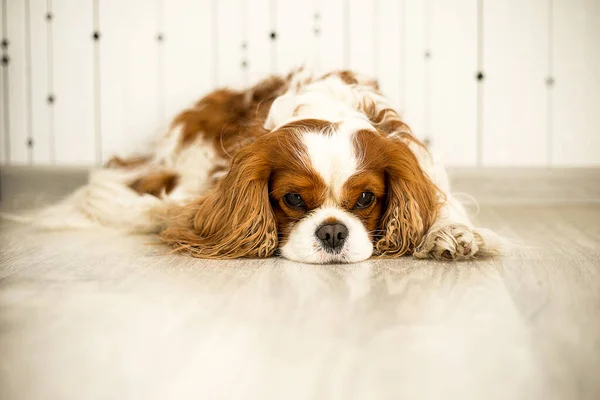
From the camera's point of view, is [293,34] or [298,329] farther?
[293,34]

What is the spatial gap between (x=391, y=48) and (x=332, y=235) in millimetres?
1568

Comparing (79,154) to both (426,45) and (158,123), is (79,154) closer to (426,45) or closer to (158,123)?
(158,123)

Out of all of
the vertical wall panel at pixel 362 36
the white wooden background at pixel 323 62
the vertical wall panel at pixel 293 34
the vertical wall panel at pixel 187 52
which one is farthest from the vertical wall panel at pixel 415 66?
the vertical wall panel at pixel 187 52

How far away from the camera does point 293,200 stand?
78.4 inches

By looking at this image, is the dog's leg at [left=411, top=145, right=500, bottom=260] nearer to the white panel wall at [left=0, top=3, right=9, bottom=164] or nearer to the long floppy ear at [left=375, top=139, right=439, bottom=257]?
the long floppy ear at [left=375, top=139, right=439, bottom=257]

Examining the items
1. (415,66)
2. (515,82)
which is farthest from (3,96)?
(515,82)

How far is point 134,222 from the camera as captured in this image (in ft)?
8.33

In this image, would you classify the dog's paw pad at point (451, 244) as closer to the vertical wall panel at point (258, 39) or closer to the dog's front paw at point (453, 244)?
the dog's front paw at point (453, 244)

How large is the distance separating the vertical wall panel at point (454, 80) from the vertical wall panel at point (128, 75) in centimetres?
135

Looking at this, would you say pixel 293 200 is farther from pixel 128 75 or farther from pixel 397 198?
pixel 128 75

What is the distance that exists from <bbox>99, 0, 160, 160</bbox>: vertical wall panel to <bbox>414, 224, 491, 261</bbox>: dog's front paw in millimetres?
1746

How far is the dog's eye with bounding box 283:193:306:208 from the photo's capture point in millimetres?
1981

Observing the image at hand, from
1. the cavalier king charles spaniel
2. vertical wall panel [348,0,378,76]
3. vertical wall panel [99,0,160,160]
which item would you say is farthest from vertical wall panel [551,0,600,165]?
vertical wall panel [99,0,160,160]

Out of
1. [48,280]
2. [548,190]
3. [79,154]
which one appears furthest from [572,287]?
[79,154]
